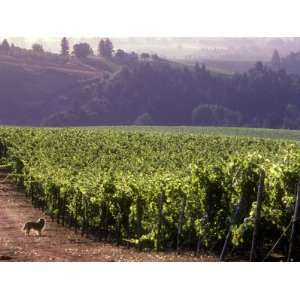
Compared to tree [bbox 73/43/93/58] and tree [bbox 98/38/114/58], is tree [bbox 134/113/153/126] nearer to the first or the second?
tree [bbox 73/43/93/58]

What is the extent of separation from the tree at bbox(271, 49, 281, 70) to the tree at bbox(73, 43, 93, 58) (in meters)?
3.77

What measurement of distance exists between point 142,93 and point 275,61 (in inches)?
296

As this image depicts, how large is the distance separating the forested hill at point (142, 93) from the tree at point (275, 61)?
42cm

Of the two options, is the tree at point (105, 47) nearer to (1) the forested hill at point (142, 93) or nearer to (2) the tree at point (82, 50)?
(2) the tree at point (82, 50)

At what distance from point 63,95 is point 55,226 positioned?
4.41 m

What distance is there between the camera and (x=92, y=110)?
2052 centimetres

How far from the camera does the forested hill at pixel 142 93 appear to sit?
61.4ft

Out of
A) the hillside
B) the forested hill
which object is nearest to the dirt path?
the hillside

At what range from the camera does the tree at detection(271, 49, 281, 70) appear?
1432cm

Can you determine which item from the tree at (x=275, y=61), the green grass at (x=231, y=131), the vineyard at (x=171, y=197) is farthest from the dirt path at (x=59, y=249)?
the green grass at (x=231, y=131)

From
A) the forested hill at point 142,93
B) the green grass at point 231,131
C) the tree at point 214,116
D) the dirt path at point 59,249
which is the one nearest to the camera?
the dirt path at point 59,249

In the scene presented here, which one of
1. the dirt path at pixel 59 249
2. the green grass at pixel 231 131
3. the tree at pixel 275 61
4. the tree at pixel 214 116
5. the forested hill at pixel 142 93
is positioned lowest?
the green grass at pixel 231 131
